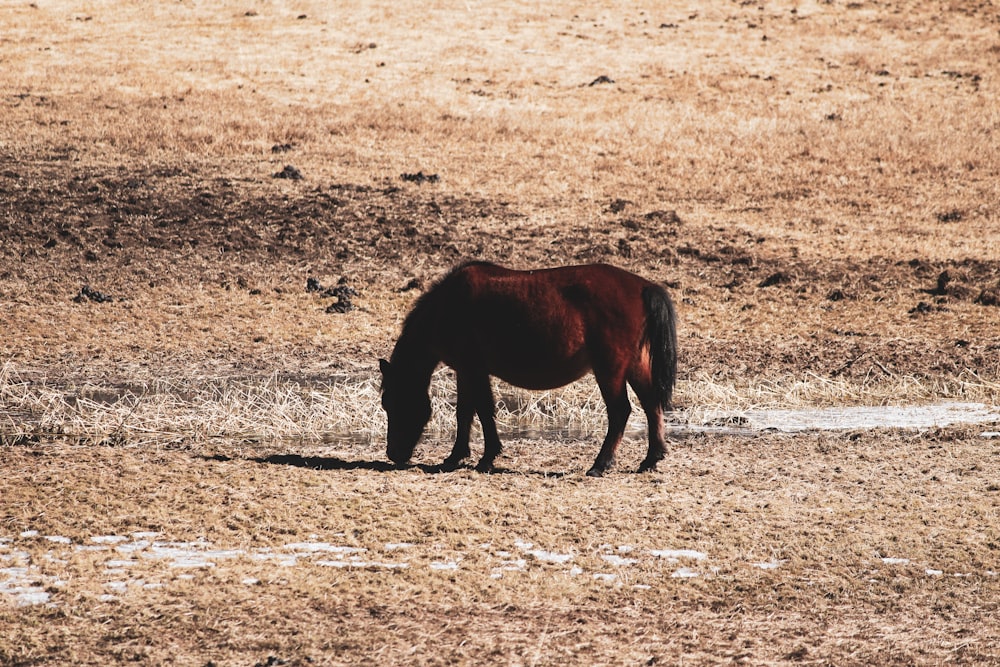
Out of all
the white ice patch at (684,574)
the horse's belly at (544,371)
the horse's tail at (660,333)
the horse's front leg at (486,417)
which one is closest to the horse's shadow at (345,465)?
the horse's front leg at (486,417)

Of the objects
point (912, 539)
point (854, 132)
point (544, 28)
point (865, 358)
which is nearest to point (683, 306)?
point (865, 358)

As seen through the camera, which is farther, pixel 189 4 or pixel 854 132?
pixel 189 4

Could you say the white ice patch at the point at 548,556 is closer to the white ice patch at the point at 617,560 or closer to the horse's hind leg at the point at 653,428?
the white ice patch at the point at 617,560

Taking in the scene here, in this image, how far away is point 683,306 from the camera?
1791cm

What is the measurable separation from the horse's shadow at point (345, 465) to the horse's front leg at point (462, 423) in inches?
2.9

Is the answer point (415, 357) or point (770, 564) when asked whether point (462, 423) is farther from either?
point (770, 564)

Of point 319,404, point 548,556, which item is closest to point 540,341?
point 548,556

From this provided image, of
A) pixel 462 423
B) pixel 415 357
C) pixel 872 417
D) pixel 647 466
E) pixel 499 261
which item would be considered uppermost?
pixel 415 357

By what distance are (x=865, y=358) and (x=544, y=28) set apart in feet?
87.9

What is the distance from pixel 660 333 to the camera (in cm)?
972

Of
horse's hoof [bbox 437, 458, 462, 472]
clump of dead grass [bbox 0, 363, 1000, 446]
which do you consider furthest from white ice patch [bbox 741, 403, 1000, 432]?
horse's hoof [bbox 437, 458, 462, 472]

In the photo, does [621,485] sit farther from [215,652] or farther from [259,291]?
[259,291]

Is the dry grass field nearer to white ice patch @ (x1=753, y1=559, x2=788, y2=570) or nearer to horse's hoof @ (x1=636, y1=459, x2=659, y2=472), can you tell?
white ice patch @ (x1=753, y1=559, x2=788, y2=570)

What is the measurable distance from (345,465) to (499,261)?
10.6 meters
